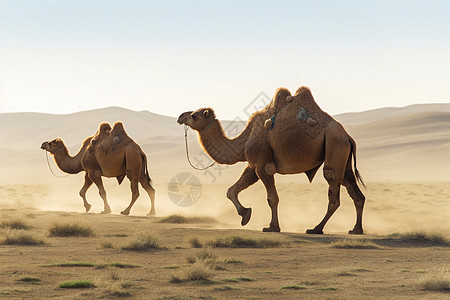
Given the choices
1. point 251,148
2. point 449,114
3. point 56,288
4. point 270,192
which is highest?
point 449,114

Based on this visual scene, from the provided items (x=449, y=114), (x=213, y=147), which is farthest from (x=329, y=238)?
(x=449, y=114)

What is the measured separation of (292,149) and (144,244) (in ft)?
14.7

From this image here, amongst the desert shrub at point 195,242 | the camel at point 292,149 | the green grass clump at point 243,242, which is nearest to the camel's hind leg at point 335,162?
the camel at point 292,149

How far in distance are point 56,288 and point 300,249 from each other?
522 centimetres

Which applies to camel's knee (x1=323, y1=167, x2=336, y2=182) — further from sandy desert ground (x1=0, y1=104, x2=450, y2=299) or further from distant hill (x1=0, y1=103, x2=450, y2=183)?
distant hill (x1=0, y1=103, x2=450, y2=183)

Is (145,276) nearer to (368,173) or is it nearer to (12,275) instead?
(12,275)

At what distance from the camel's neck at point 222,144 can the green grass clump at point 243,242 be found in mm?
3521

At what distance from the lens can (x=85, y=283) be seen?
8953 mm

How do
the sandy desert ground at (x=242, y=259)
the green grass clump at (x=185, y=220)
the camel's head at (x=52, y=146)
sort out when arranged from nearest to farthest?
the sandy desert ground at (x=242, y=259)
the green grass clump at (x=185, y=220)
the camel's head at (x=52, y=146)

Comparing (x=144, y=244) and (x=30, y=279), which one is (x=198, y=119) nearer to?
(x=144, y=244)

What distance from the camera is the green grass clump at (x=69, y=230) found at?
14828 millimetres

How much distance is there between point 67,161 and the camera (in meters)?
24.8

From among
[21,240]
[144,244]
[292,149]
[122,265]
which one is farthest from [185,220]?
[122,265]

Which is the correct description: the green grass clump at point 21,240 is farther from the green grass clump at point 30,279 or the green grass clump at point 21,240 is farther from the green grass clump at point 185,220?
the green grass clump at point 185,220
